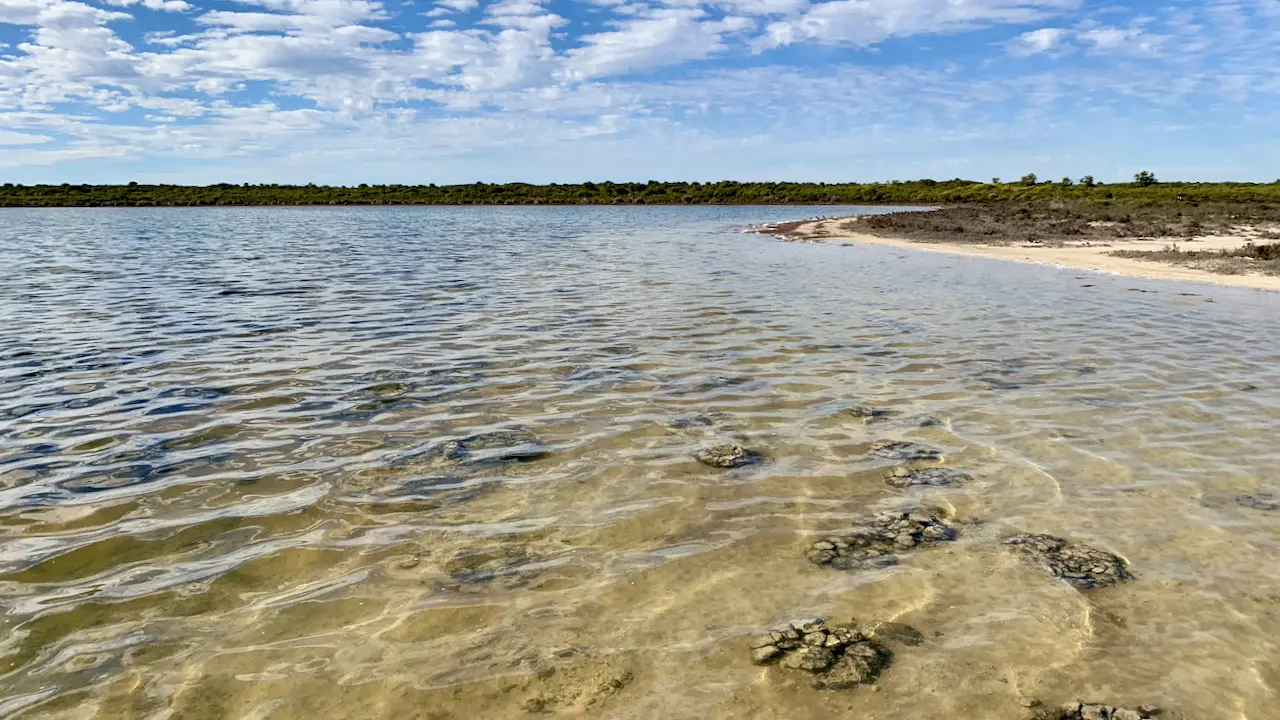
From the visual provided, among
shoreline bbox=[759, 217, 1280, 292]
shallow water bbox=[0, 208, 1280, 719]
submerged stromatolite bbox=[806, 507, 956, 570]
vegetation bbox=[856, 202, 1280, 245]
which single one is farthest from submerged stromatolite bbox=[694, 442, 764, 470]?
vegetation bbox=[856, 202, 1280, 245]

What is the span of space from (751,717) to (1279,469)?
5766 millimetres

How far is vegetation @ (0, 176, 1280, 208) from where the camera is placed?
9088 centimetres

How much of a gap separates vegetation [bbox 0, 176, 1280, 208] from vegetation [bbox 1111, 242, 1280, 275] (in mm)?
59663

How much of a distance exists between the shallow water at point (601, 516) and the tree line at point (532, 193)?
81479 millimetres

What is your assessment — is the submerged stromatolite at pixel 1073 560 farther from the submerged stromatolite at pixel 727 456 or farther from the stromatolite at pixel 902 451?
the submerged stromatolite at pixel 727 456

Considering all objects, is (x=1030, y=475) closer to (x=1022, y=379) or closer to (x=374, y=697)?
(x=1022, y=379)

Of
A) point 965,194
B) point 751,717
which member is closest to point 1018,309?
point 751,717

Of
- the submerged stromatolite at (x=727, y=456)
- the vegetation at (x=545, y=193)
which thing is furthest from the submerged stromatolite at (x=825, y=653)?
the vegetation at (x=545, y=193)

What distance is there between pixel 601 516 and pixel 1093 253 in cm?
2731

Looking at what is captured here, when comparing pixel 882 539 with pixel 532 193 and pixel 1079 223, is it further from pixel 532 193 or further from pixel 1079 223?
pixel 532 193

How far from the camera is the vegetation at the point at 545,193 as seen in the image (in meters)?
90.9

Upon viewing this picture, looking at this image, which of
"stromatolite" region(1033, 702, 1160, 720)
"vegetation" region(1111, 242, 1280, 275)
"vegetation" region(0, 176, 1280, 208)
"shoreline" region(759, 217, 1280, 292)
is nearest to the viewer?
"stromatolite" region(1033, 702, 1160, 720)

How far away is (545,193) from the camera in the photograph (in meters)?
129

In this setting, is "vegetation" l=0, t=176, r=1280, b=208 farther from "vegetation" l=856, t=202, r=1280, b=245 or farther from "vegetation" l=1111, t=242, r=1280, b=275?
"vegetation" l=1111, t=242, r=1280, b=275
